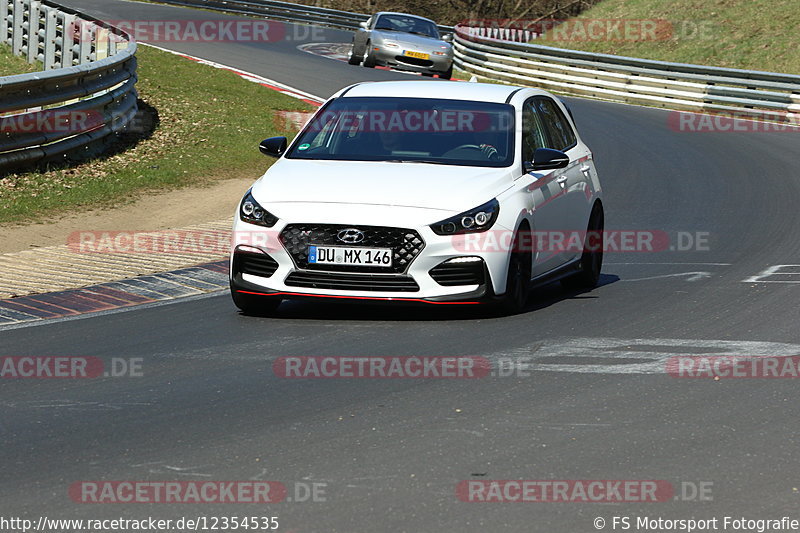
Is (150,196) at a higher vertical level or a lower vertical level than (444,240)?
lower

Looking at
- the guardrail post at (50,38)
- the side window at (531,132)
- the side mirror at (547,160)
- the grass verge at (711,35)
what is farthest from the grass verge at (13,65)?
the grass verge at (711,35)

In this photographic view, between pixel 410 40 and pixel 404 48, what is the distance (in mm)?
344

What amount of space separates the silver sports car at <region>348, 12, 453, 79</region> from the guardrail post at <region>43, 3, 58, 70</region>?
1003 centimetres

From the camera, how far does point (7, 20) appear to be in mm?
27500

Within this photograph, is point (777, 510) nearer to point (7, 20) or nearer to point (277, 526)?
point (277, 526)

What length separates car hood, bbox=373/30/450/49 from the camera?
3316 cm

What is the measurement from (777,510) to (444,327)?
411cm

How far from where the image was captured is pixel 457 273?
30.3 feet

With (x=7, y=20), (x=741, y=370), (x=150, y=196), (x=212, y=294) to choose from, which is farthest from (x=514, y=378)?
(x=7, y=20)

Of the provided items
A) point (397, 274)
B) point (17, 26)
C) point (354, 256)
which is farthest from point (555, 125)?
point (17, 26)

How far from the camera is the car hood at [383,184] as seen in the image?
30.5 ft

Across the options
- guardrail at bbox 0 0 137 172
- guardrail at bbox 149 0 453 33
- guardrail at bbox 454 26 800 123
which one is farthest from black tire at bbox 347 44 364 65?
guardrail at bbox 149 0 453 33

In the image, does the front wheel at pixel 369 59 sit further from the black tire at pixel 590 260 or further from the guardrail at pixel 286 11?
the black tire at pixel 590 260

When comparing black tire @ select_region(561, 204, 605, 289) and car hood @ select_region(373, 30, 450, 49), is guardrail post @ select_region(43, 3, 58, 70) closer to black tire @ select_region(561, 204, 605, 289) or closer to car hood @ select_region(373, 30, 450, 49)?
car hood @ select_region(373, 30, 450, 49)
